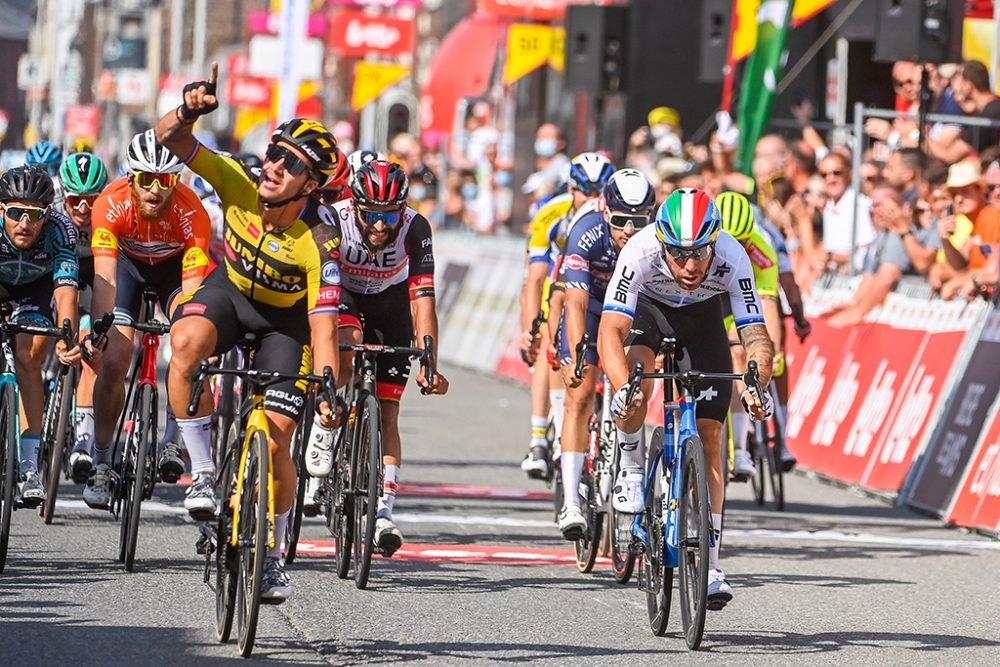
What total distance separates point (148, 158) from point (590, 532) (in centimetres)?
288

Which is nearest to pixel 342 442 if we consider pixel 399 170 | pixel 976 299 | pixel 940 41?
pixel 399 170

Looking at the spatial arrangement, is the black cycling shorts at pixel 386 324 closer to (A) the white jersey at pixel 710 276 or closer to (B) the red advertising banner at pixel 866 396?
(A) the white jersey at pixel 710 276

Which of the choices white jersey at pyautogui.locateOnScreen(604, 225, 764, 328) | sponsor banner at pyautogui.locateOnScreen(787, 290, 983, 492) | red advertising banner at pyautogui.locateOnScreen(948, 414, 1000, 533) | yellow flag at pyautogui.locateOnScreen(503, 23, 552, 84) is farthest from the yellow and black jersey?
yellow flag at pyautogui.locateOnScreen(503, 23, 552, 84)

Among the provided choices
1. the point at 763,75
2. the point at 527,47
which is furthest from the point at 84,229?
the point at 527,47

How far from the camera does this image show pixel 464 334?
26.1 metres

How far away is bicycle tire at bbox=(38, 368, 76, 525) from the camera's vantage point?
439 inches

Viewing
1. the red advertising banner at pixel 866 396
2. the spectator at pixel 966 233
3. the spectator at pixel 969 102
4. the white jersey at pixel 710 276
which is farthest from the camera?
the spectator at pixel 969 102

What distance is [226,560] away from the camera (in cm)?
800

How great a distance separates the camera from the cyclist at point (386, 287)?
10.2m

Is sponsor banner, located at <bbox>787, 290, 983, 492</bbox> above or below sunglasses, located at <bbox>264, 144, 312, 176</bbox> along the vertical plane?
below

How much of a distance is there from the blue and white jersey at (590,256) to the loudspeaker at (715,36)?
13.2m

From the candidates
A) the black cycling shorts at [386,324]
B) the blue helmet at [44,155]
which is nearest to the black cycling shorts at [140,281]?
the black cycling shorts at [386,324]

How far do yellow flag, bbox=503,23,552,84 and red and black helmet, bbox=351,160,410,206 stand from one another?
77.0ft

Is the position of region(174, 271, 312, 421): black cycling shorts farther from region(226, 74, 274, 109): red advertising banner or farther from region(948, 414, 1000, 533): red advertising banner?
region(226, 74, 274, 109): red advertising banner
